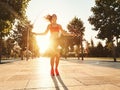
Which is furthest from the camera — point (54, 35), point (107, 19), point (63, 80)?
point (107, 19)

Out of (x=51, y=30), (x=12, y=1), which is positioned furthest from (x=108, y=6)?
(x=51, y=30)

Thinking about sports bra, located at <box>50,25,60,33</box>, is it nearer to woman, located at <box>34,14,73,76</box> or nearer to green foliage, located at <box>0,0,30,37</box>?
woman, located at <box>34,14,73,76</box>

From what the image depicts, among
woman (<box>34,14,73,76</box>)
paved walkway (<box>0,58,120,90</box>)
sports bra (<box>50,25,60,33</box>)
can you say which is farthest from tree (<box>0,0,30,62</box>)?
sports bra (<box>50,25,60,33</box>)

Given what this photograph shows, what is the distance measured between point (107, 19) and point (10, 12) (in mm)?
18068

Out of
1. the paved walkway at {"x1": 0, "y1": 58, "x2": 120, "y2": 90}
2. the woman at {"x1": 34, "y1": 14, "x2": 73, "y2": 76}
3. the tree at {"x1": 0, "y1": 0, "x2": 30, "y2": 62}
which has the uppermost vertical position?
the tree at {"x1": 0, "y1": 0, "x2": 30, "y2": 62}

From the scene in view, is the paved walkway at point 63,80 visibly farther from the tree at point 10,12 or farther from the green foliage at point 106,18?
the green foliage at point 106,18

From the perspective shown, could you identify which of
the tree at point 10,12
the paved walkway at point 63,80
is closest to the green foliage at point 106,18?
the tree at point 10,12

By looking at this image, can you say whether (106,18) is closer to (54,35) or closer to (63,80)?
(54,35)

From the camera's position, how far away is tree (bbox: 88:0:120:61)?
34.4 m

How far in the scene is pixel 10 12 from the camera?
71.0 feet

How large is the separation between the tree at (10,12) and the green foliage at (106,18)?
14836 mm

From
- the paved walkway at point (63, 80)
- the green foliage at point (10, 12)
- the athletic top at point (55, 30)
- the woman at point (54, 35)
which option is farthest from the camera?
the green foliage at point (10, 12)

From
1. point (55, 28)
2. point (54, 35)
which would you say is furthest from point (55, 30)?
point (54, 35)

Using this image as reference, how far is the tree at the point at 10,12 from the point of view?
2121 centimetres
